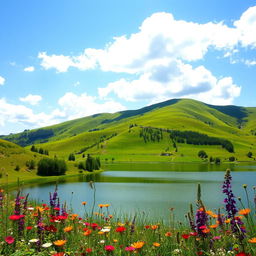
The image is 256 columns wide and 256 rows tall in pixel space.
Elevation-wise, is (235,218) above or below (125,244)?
above

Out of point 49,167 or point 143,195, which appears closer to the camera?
point 143,195

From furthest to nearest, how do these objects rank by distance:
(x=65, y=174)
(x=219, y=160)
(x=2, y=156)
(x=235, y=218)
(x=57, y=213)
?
1. (x=219, y=160)
2. (x=65, y=174)
3. (x=2, y=156)
4. (x=57, y=213)
5. (x=235, y=218)

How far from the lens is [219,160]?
7623 inches

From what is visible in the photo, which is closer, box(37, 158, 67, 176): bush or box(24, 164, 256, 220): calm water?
box(24, 164, 256, 220): calm water

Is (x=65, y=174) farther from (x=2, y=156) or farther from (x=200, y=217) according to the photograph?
(x=200, y=217)

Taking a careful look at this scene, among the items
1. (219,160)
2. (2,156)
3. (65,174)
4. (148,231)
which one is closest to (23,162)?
(2,156)

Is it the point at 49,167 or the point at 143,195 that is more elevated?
the point at 49,167

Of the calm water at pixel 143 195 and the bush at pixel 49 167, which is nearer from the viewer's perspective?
the calm water at pixel 143 195

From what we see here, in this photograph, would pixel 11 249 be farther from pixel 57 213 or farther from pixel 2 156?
pixel 2 156

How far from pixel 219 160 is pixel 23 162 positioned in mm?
145284

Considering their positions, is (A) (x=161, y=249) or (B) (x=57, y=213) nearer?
(A) (x=161, y=249)

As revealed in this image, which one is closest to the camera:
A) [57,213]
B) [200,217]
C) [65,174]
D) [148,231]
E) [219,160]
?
[200,217]

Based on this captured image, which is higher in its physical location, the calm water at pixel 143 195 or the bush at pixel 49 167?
the bush at pixel 49 167

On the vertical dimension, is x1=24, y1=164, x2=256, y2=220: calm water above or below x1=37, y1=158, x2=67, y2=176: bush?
below
